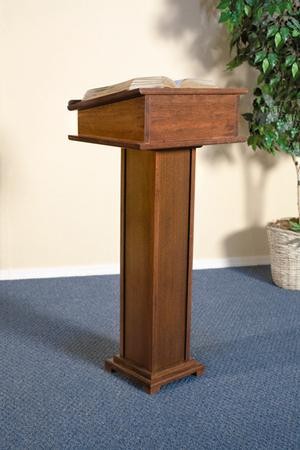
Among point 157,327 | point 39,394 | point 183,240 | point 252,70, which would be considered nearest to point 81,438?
point 39,394

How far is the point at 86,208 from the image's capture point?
147 inches

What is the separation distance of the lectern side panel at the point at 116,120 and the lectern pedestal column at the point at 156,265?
15 cm

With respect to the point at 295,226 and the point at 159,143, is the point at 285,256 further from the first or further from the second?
the point at 159,143

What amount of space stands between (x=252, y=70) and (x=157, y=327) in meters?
1.98

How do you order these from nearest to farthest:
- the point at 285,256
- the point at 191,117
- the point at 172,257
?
the point at 191,117 < the point at 172,257 < the point at 285,256

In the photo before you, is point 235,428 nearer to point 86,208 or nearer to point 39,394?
point 39,394

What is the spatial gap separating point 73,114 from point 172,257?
4.88 ft

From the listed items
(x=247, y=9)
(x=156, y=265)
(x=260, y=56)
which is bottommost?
A: (x=156, y=265)

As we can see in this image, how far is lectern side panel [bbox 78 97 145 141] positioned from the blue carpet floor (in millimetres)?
919

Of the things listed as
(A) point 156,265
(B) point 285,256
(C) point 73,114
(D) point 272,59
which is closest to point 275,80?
(D) point 272,59

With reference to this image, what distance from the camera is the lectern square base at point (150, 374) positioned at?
239cm

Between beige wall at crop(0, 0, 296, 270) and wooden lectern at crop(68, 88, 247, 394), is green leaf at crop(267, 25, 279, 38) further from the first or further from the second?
wooden lectern at crop(68, 88, 247, 394)

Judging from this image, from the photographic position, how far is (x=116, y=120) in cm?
214

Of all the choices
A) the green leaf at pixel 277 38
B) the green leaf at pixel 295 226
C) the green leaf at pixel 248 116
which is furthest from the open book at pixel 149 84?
the green leaf at pixel 295 226
